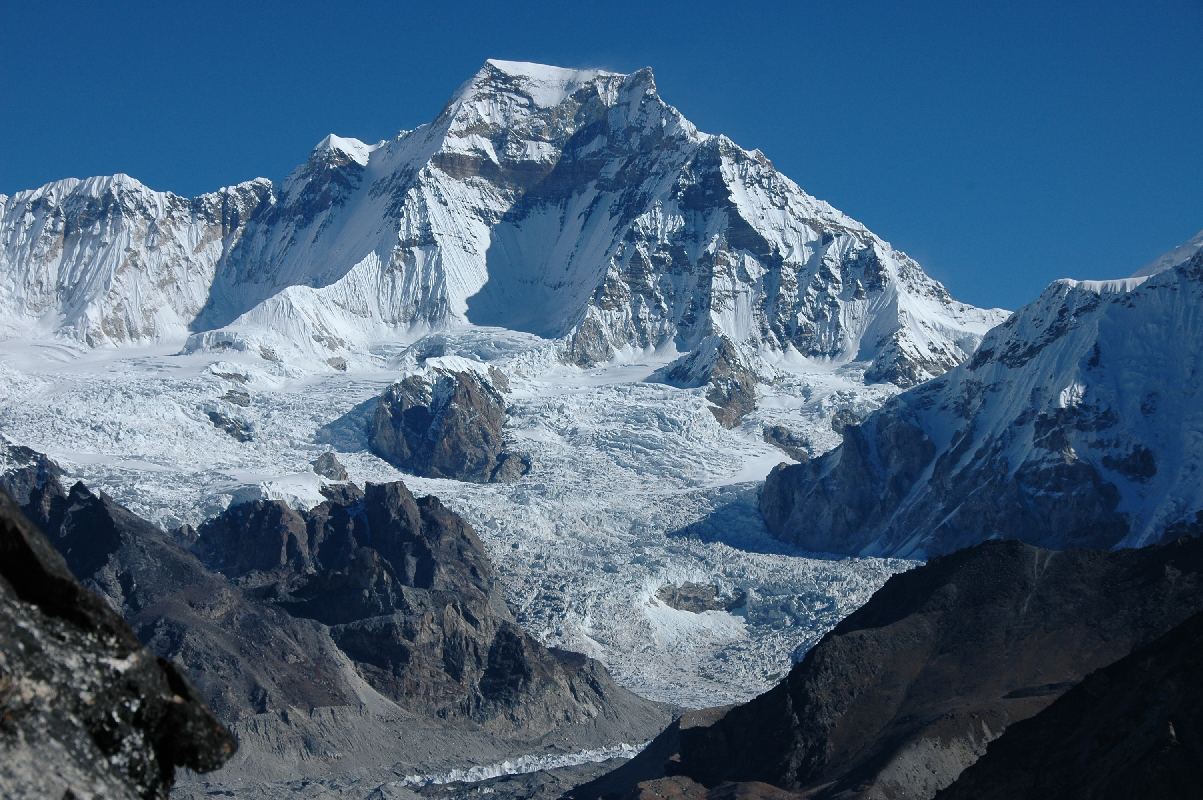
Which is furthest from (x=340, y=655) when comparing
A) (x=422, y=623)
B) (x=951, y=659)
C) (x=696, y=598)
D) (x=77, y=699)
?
(x=77, y=699)

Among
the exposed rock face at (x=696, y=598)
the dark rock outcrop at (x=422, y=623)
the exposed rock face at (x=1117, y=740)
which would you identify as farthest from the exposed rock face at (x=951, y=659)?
the exposed rock face at (x=696, y=598)

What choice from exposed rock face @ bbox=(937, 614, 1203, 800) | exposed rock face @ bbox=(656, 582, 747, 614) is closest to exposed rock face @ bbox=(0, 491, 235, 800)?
exposed rock face @ bbox=(937, 614, 1203, 800)

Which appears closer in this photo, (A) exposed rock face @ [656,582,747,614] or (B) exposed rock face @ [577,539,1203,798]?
(B) exposed rock face @ [577,539,1203,798]

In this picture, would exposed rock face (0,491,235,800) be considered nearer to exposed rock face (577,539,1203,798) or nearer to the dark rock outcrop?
exposed rock face (577,539,1203,798)

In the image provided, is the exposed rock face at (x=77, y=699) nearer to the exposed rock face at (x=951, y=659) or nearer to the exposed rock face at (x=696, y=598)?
the exposed rock face at (x=951, y=659)

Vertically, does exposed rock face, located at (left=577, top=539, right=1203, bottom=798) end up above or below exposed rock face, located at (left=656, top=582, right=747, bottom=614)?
below

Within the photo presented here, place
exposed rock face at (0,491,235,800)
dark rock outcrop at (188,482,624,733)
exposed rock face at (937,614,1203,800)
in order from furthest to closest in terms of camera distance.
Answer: dark rock outcrop at (188,482,624,733) < exposed rock face at (937,614,1203,800) < exposed rock face at (0,491,235,800)

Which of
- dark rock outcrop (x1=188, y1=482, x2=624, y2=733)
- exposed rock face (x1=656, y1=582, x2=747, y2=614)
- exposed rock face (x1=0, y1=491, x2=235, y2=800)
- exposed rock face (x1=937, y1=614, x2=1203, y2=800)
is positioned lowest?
exposed rock face (x1=0, y1=491, x2=235, y2=800)

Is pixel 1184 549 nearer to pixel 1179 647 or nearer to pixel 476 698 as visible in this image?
pixel 1179 647
